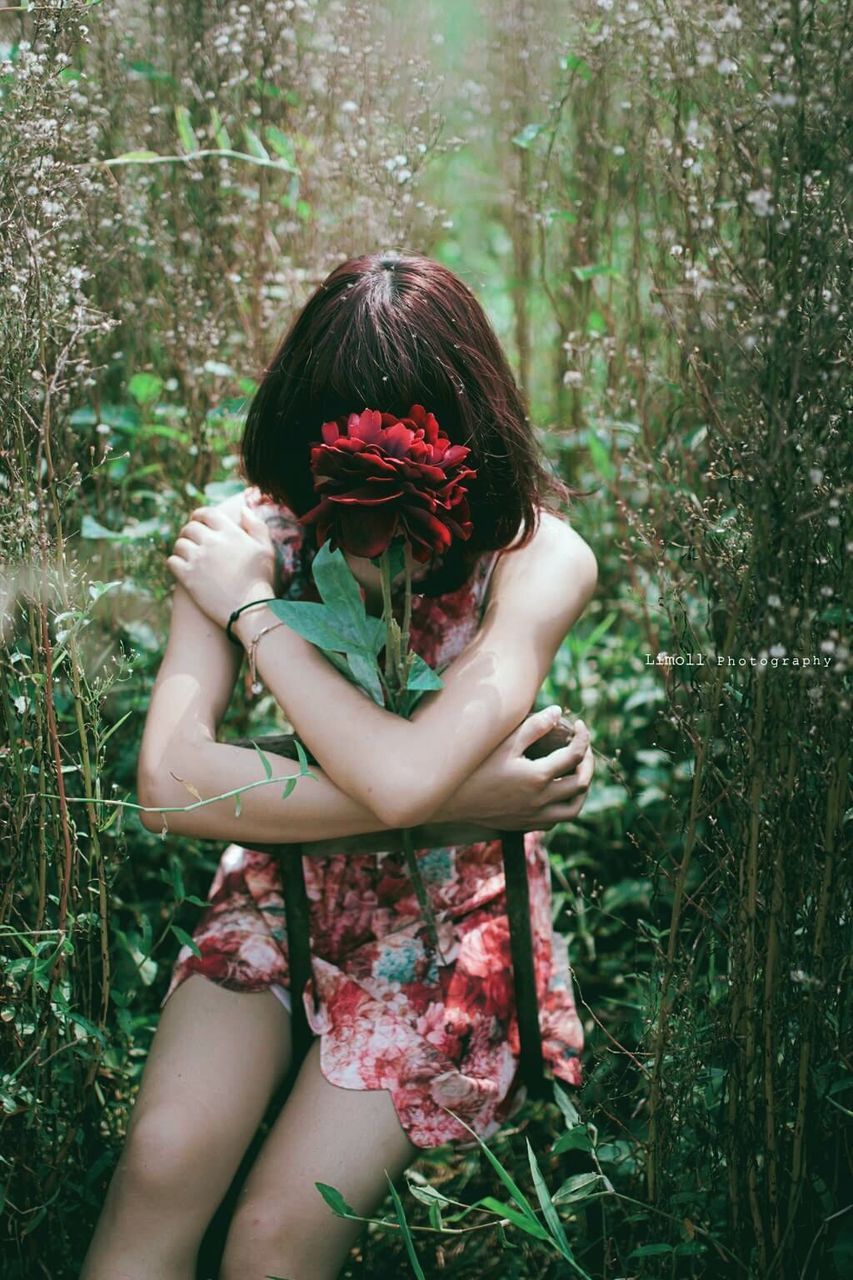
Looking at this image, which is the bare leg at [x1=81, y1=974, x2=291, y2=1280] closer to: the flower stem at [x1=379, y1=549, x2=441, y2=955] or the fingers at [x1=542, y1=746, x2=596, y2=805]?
the flower stem at [x1=379, y1=549, x2=441, y2=955]

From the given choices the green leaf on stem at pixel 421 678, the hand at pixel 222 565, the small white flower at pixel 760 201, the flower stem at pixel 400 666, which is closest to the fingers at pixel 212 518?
the hand at pixel 222 565

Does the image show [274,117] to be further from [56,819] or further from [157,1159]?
[157,1159]

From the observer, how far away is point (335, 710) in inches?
61.5

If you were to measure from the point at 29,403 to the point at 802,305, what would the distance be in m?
0.99

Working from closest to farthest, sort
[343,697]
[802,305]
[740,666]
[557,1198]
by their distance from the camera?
[802,305] < [740,666] < [557,1198] < [343,697]

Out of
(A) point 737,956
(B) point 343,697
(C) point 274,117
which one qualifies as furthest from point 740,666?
(C) point 274,117

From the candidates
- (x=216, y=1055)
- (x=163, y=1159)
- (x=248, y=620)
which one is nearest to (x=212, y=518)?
(x=248, y=620)

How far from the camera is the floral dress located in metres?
1.60

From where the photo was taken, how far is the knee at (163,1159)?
1.49 m

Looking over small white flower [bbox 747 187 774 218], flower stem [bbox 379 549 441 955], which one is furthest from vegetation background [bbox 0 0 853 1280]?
flower stem [bbox 379 549 441 955]

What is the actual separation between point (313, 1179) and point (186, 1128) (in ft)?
0.57

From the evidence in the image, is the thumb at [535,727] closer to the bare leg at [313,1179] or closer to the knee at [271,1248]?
the bare leg at [313,1179]

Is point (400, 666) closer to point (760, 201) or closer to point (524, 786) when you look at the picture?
point (524, 786)

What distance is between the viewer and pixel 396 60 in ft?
8.36
